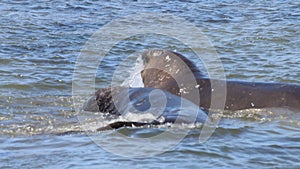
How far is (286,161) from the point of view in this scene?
20.0ft

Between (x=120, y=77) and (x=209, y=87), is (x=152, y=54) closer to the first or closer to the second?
(x=209, y=87)

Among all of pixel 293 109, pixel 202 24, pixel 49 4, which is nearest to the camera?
pixel 293 109

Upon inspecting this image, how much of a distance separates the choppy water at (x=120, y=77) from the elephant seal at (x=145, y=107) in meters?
0.10

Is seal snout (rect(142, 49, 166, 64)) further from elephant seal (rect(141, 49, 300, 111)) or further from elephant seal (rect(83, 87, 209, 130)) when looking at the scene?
elephant seal (rect(83, 87, 209, 130))

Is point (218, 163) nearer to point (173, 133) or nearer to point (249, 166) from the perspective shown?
point (249, 166)

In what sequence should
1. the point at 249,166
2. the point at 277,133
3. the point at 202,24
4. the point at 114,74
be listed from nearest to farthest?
the point at 249,166, the point at 277,133, the point at 114,74, the point at 202,24

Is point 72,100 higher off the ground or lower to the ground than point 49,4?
lower

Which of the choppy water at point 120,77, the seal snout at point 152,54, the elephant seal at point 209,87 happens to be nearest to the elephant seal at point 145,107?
the choppy water at point 120,77

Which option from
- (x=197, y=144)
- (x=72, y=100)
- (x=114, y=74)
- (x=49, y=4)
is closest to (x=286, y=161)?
(x=197, y=144)

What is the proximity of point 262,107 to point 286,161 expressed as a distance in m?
1.97

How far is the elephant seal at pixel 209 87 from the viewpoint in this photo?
8078 mm

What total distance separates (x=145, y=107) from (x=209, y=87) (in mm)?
1379

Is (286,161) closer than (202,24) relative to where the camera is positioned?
Yes

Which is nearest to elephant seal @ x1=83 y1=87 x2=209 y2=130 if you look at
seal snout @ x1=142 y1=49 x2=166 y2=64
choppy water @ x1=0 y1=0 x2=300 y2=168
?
choppy water @ x1=0 y1=0 x2=300 y2=168
